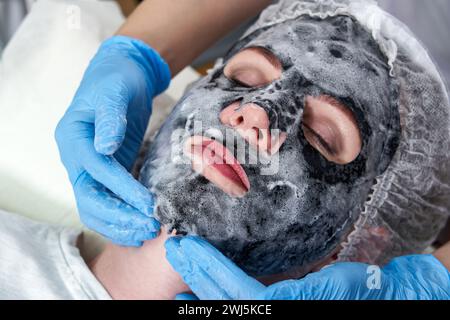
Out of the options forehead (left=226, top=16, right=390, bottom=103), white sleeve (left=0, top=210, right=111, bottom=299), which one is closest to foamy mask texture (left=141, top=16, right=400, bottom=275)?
forehead (left=226, top=16, right=390, bottom=103)

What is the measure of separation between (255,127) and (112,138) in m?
0.29

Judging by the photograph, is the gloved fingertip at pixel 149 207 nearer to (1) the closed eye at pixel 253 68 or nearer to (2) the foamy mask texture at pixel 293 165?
(2) the foamy mask texture at pixel 293 165

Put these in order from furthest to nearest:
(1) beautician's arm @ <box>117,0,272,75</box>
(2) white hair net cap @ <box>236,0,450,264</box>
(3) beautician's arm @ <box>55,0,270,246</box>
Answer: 1. (1) beautician's arm @ <box>117,0,272,75</box>
2. (2) white hair net cap @ <box>236,0,450,264</box>
3. (3) beautician's arm @ <box>55,0,270,246</box>

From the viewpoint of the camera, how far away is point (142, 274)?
123 cm

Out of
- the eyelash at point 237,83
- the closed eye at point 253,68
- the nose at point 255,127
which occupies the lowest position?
the nose at point 255,127

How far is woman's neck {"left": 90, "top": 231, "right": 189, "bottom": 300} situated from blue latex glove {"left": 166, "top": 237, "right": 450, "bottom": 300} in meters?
0.11

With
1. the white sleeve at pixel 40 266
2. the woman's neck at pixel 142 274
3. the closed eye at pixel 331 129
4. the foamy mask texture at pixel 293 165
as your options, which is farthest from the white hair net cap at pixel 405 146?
the white sleeve at pixel 40 266

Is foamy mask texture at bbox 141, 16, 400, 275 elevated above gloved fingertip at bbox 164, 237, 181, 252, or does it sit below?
above

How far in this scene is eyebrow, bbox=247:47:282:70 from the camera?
120cm

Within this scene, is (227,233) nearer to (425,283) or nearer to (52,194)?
(425,283)

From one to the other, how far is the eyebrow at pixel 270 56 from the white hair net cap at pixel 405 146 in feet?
0.53

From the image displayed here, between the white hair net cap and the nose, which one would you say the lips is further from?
the white hair net cap

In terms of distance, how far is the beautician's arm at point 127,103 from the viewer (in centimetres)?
114

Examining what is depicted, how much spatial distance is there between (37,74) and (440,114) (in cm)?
114
